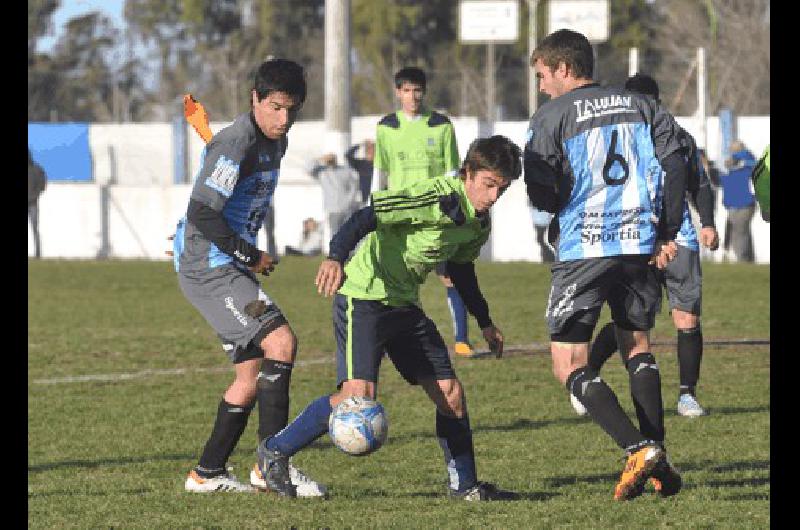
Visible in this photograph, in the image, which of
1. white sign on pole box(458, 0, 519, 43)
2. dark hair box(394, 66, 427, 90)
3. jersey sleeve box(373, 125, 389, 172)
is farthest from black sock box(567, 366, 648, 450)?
white sign on pole box(458, 0, 519, 43)

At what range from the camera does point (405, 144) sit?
13.4m

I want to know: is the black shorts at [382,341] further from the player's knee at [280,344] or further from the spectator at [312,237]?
the spectator at [312,237]

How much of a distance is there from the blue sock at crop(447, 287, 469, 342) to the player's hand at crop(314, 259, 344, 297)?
6315 mm

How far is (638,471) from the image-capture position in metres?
6.91

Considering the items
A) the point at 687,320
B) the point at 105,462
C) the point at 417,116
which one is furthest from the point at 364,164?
the point at 105,462

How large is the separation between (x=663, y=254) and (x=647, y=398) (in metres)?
0.79

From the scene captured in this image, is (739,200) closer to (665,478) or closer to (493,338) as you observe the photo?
(493,338)

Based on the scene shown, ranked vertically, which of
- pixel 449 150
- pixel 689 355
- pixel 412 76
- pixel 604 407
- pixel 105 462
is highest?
pixel 412 76

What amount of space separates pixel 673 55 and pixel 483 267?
29.8 m

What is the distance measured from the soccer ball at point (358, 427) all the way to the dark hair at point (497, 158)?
1129mm

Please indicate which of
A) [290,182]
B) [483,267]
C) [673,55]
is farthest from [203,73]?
[483,267]

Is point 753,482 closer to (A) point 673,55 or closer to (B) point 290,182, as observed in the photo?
(B) point 290,182

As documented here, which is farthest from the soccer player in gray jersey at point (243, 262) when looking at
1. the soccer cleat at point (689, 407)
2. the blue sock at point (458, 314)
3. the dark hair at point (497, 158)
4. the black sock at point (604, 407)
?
the blue sock at point (458, 314)

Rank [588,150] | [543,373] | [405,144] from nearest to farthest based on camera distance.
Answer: [588,150]
[543,373]
[405,144]
